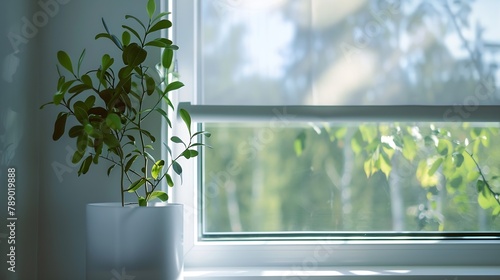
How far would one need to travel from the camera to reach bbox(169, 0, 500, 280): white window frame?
2.01 m

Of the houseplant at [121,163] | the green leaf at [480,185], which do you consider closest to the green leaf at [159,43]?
the houseplant at [121,163]

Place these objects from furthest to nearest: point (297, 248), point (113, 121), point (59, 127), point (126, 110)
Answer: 1. point (297, 248)
2. point (126, 110)
3. point (59, 127)
4. point (113, 121)

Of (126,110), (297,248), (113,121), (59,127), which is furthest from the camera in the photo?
(297,248)

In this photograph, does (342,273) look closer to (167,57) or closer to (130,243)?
(130,243)

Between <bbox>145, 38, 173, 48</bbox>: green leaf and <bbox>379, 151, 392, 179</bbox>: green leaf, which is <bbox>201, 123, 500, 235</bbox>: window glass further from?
<bbox>145, 38, 173, 48</bbox>: green leaf

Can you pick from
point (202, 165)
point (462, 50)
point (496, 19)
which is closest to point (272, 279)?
point (202, 165)

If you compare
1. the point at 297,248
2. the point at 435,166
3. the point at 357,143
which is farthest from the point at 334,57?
the point at 297,248

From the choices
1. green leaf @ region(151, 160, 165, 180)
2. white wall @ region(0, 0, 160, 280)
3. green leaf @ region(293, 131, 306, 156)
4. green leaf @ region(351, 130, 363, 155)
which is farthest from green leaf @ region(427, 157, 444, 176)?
white wall @ region(0, 0, 160, 280)

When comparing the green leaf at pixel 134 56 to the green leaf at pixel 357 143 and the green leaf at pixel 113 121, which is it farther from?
the green leaf at pixel 357 143

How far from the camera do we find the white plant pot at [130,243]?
5.21 ft

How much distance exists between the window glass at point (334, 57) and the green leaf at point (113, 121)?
0.49 meters

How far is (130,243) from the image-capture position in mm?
1592

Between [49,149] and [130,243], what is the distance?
462mm

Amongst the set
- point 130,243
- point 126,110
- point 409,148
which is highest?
point 126,110
